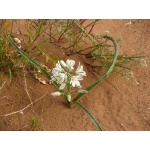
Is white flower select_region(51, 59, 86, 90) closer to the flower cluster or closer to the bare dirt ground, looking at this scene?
the flower cluster

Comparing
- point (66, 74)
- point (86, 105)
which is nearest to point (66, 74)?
point (66, 74)

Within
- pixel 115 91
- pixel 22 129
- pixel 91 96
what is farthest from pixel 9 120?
pixel 115 91

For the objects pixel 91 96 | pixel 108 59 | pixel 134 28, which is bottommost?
pixel 91 96

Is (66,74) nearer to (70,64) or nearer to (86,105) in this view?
(70,64)

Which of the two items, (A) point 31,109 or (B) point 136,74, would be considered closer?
(A) point 31,109

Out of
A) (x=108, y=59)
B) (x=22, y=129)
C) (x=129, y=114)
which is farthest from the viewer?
(x=108, y=59)

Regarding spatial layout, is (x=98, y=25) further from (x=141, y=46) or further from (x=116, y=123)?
(x=116, y=123)

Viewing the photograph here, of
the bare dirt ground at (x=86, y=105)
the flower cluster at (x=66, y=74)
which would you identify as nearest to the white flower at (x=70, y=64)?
the flower cluster at (x=66, y=74)

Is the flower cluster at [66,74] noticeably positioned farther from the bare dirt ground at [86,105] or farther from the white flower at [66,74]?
the bare dirt ground at [86,105]

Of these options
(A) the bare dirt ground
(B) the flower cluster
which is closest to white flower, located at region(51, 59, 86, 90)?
(B) the flower cluster
